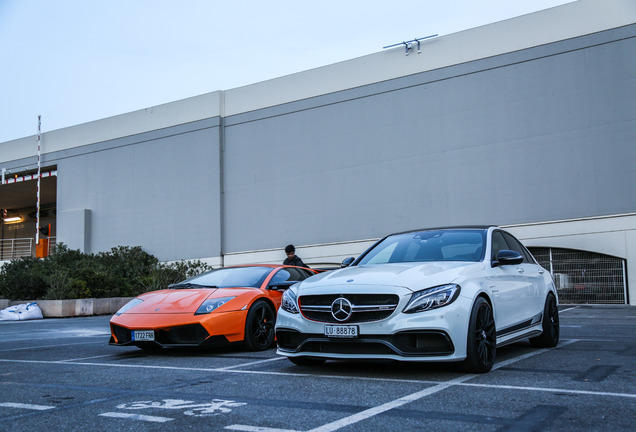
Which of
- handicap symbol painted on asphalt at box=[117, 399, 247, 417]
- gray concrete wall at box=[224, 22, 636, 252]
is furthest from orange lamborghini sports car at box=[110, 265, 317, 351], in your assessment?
gray concrete wall at box=[224, 22, 636, 252]

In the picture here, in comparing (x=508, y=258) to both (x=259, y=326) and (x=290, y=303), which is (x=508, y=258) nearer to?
(x=290, y=303)

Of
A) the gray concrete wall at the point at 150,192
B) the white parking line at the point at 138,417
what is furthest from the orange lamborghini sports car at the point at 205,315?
the gray concrete wall at the point at 150,192

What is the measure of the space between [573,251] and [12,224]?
42.3m

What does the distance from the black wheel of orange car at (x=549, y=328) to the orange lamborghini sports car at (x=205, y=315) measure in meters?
3.37

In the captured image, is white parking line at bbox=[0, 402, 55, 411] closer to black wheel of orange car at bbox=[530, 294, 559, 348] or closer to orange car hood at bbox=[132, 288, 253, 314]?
orange car hood at bbox=[132, 288, 253, 314]

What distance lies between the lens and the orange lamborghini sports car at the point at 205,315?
7309mm

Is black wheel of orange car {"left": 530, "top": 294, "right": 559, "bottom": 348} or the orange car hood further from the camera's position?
the orange car hood

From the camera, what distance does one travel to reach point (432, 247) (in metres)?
6.59

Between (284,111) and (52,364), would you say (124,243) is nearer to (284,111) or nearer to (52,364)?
(284,111)

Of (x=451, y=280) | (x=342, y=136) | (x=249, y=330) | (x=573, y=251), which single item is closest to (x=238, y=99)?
(x=342, y=136)

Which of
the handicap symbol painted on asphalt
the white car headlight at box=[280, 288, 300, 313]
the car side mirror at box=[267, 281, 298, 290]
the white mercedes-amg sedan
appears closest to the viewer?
the handicap symbol painted on asphalt

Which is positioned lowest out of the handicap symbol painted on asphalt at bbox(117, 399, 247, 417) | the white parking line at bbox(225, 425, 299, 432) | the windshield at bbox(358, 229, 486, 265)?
the white parking line at bbox(225, 425, 299, 432)

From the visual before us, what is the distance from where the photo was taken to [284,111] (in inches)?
984

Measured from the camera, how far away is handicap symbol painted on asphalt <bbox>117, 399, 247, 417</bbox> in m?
4.06
